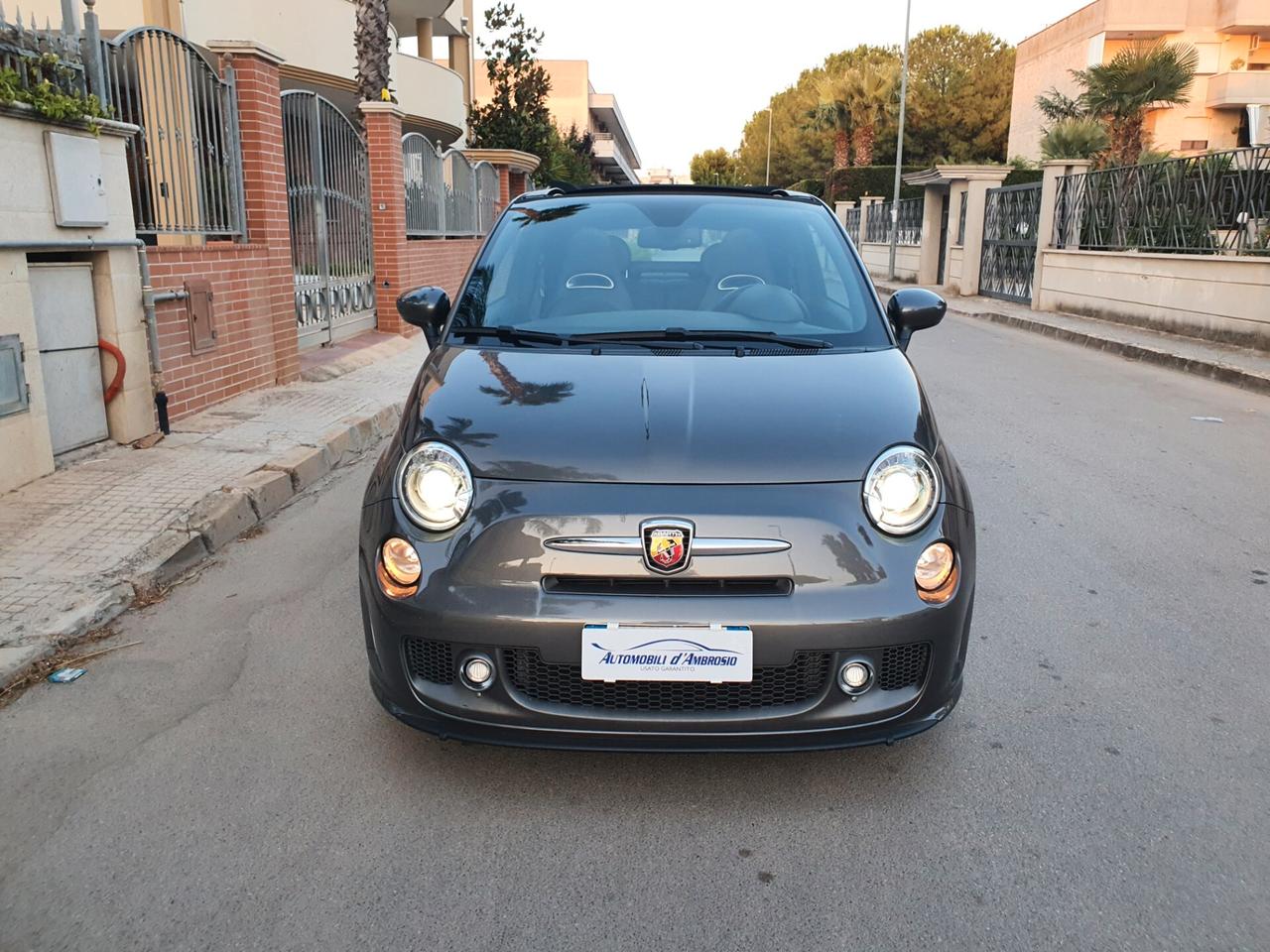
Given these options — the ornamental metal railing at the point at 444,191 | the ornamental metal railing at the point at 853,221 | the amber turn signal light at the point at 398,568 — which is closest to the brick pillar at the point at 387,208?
the ornamental metal railing at the point at 444,191

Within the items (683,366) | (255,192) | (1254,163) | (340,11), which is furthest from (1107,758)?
(340,11)

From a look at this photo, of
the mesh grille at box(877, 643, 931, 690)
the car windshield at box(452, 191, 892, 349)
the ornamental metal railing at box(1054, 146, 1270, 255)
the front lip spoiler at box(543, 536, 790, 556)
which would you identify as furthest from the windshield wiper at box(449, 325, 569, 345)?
the ornamental metal railing at box(1054, 146, 1270, 255)

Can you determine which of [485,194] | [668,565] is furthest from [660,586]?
[485,194]

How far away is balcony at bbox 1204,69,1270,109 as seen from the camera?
41.7 metres

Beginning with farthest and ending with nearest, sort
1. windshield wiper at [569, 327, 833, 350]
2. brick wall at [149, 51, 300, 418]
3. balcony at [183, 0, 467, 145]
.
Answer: balcony at [183, 0, 467, 145] → brick wall at [149, 51, 300, 418] → windshield wiper at [569, 327, 833, 350]

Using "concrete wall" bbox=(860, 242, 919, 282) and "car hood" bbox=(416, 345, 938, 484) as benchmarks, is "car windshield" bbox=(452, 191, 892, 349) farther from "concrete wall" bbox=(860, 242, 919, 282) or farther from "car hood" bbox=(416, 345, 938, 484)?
"concrete wall" bbox=(860, 242, 919, 282)

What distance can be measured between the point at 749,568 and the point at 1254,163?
13.5 meters

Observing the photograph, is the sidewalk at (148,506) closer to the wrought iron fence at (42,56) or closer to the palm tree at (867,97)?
the wrought iron fence at (42,56)

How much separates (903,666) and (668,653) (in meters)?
0.61

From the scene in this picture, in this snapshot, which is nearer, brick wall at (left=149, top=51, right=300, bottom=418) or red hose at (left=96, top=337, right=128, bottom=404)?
red hose at (left=96, top=337, right=128, bottom=404)

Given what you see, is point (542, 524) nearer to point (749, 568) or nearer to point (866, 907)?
point (749, 568)

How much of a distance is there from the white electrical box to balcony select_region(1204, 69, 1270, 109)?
46.5m

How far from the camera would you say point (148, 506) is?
16.9ft

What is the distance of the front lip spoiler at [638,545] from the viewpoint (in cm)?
258
